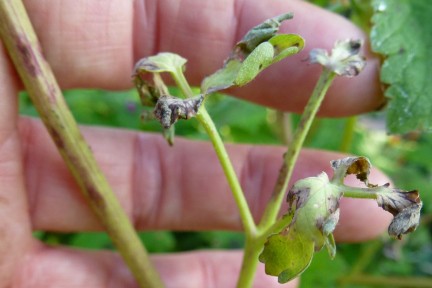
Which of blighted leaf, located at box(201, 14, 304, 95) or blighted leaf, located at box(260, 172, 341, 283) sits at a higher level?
blighted leaf, located at box(201, 14, 304, 95)

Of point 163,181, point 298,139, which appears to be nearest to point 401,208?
point 298,139

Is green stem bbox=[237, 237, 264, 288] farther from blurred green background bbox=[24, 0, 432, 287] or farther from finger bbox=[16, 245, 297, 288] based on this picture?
blurred green background bbox=[24, 0, 432, 287]

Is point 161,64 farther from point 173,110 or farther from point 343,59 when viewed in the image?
point 343,59

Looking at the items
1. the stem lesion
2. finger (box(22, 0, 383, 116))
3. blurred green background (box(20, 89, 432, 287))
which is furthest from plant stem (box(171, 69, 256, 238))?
blurred green background (box(20, 89, 432, 287))

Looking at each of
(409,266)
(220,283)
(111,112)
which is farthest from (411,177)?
(111,112)

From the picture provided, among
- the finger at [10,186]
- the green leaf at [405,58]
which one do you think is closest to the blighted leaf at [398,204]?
the green leaf at [405,58]

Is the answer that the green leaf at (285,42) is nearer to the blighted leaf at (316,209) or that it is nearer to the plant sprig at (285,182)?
the plant sprig at (285,182)
